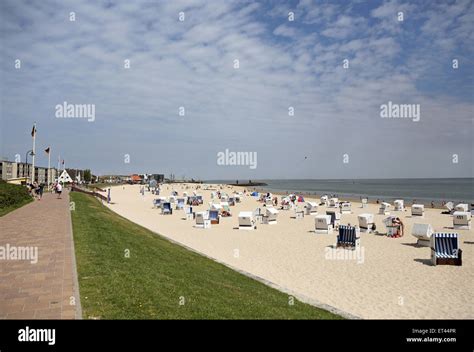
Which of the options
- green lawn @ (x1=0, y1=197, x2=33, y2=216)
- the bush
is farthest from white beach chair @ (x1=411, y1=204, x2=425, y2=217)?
the bush

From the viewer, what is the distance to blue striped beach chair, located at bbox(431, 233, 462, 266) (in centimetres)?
1276

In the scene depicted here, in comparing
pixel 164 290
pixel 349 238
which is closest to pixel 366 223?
pixel 349 238

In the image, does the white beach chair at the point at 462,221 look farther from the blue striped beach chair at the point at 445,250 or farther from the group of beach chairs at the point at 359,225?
the blue striped beach chair at the point at 445,250

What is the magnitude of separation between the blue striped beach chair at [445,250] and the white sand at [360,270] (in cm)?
34

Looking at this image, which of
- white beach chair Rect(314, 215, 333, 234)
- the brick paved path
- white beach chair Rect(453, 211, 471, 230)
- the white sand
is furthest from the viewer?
white beach chair Rect(453, 211, 471, 230)

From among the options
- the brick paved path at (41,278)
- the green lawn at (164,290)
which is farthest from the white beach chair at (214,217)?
the green lawn at (164,290)

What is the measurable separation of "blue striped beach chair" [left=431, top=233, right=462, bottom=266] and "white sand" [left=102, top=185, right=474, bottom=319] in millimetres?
343

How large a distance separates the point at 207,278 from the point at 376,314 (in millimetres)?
4220

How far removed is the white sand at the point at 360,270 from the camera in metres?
8.65

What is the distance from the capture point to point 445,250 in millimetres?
12977

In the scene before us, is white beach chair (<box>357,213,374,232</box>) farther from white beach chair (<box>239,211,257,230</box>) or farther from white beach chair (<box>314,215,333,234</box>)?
white beach chair (<box>239,211,257,230</box>)

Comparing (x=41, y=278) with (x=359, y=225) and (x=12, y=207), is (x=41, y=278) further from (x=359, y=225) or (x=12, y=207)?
(x=359, y=225)
